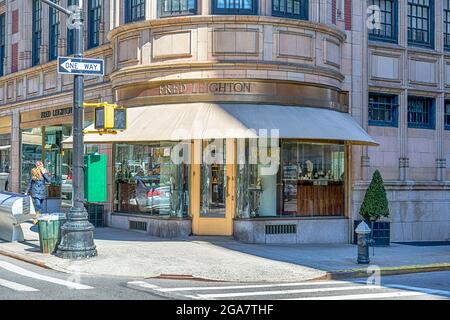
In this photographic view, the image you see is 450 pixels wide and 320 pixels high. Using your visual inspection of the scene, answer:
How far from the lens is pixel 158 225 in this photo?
16875 mm

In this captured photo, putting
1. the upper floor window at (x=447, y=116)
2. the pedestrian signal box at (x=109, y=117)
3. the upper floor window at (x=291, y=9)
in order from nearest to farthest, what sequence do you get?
the pedestrian signal box at (x=109, y=117) < the upper floor window at (x=291, y=9) < the upper floor window at (x=447, y=116)

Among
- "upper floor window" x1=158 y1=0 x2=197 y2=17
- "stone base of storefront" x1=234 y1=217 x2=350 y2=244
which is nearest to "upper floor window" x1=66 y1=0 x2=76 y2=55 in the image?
"upper floor window" x1=158 y1=0 x2=197 y2=17

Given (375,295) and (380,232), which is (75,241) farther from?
(380,232)

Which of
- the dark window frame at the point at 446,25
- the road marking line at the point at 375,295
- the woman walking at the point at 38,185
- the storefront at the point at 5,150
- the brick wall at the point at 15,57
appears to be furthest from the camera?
the storefront at the point at 5,150

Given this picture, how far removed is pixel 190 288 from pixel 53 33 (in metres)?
15.4

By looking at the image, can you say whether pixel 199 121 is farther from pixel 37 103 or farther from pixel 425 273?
pixel 37 103

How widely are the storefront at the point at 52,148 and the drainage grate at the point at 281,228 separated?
7049mm

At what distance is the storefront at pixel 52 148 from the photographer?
21766 mm

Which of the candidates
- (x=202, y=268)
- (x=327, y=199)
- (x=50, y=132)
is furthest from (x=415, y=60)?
(x=50, y=132)

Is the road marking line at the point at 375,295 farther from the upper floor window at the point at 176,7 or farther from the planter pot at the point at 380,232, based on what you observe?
the upper floor window at the point at 176,7

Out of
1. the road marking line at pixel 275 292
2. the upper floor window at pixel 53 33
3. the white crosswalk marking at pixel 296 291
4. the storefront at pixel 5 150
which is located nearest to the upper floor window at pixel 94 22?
the upper floor window at pixel 53 33

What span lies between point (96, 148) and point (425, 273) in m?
10.7

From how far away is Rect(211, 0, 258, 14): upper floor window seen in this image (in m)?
16.5

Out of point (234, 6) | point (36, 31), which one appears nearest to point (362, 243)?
point (234, 6)
